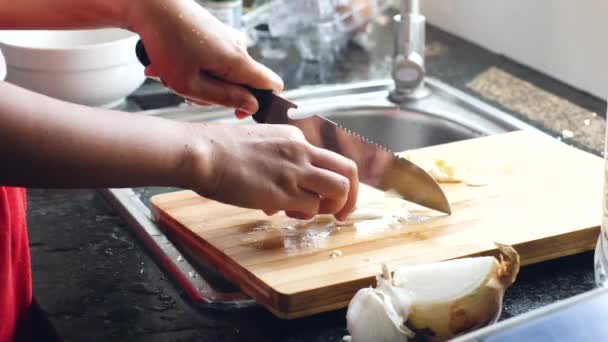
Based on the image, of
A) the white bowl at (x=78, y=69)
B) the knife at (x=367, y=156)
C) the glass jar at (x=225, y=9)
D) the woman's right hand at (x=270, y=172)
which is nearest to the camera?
the woman's right hand at (x=270, y=172)

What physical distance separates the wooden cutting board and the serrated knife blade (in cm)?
2

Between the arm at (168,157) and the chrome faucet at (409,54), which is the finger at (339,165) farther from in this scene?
the chrome faucet at (409,54)

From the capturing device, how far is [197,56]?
0.97 metres

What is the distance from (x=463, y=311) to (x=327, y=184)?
0.19 metres

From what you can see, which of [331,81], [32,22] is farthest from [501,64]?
[32,22]

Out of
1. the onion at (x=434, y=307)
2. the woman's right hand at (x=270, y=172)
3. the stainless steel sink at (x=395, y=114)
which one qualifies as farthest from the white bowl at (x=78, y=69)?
the onion at (x=434, y=307)

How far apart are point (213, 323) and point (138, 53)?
1.07ft

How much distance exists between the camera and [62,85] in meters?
1.27

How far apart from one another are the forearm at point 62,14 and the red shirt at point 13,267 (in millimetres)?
201

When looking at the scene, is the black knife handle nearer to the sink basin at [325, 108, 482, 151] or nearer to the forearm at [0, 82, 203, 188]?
the forearm at [0, 82, 203, 188]

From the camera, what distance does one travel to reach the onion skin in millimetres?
725

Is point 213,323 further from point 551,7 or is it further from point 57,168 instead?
point 551,7

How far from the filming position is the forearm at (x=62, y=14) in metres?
1.00

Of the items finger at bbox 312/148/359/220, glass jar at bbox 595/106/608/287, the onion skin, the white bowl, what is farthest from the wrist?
the white bowl
